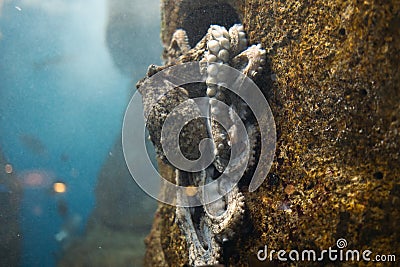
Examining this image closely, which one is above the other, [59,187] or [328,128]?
[59,187]

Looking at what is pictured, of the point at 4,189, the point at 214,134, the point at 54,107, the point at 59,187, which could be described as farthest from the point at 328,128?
the point at 54,107

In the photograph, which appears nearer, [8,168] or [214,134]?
[214,134]

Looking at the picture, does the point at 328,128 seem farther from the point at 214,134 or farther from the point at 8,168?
the point at 8,168

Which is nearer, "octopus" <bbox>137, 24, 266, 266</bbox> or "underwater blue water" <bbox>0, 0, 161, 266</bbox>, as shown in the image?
"octopus" <bbox>137, 24, 266, 266</bbox>

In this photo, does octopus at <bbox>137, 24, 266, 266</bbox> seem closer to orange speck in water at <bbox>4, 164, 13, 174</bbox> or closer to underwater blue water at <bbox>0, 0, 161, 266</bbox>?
orange speck in water at <bbox>4, 164, 13, 174</bbox>

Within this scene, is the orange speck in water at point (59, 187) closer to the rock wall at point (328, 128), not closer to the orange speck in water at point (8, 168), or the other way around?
the orange speck in water at point (8, 168)

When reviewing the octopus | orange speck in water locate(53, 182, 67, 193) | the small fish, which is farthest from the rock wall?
orange speck in water locate(53, 182, 67, 193)
